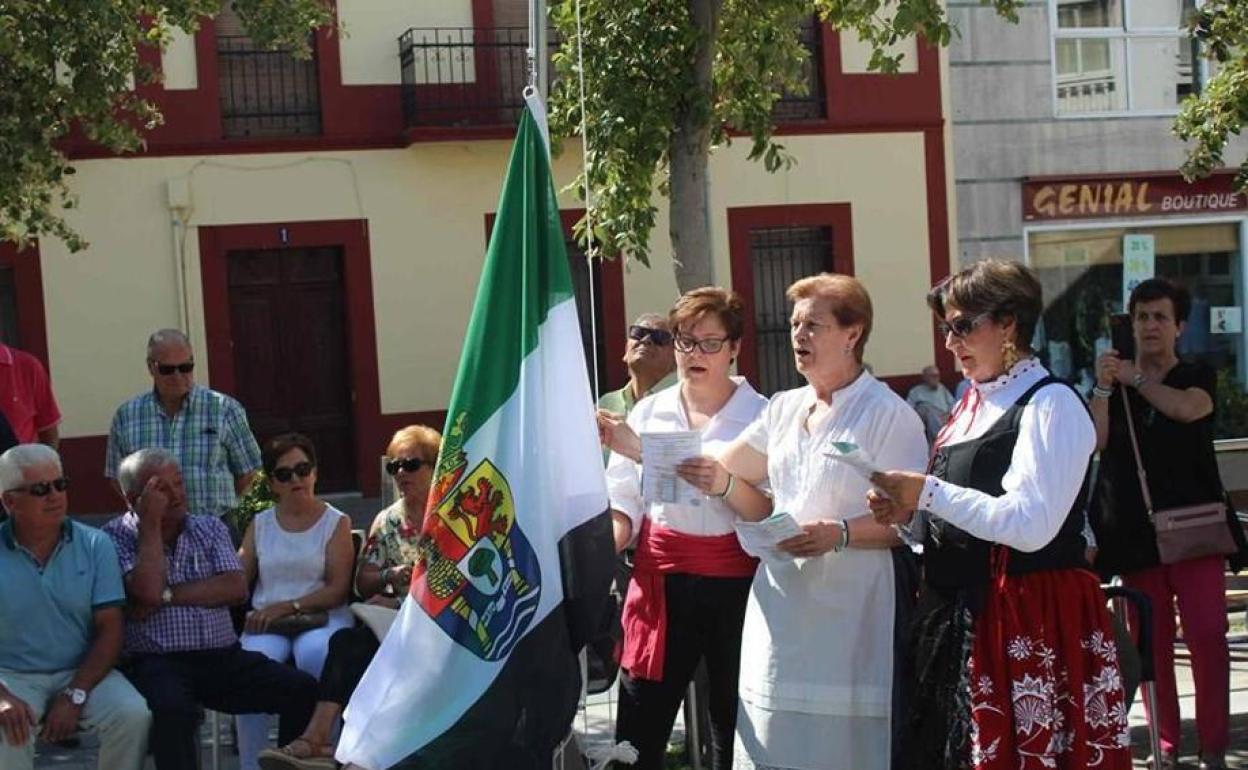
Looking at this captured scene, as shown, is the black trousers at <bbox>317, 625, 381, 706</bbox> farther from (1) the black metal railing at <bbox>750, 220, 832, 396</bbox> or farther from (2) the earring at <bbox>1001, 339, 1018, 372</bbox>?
(1) the black metal railing at <bbox>750, 220, 832, 396</bbox>

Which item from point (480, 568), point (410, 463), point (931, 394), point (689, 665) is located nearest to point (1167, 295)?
point (689, 665)

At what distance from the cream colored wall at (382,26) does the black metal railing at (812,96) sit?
3748 millimetres

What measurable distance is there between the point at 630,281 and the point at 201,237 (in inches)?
181

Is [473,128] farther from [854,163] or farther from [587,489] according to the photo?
[587,489]

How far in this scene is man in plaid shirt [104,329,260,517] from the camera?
818 cm

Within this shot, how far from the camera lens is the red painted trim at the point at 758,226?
764 inches

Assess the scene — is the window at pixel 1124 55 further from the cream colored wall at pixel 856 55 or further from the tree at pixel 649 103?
the tree at pixel 649 103

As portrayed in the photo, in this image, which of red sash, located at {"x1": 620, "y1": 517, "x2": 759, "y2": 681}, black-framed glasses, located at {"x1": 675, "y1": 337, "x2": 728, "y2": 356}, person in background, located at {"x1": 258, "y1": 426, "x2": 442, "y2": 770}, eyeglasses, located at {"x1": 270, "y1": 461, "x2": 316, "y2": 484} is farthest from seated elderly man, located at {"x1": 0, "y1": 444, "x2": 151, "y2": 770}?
black-framed glasses, located at {"x1": 675, "y1": 337, "x2": 728, "y2": 356}

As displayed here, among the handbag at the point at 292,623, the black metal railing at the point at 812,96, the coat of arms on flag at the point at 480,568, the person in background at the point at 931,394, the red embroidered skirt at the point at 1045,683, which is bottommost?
the person in background at the point at 931,394

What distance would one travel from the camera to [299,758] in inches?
233

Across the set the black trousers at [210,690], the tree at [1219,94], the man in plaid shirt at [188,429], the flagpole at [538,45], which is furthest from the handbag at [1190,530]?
the man in plaid shirt at [188,429]

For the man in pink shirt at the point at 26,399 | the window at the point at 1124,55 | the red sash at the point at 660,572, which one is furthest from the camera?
the window at the point at 1124,55

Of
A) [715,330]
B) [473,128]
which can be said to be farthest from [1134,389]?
[473,128]

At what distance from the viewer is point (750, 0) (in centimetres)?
859
